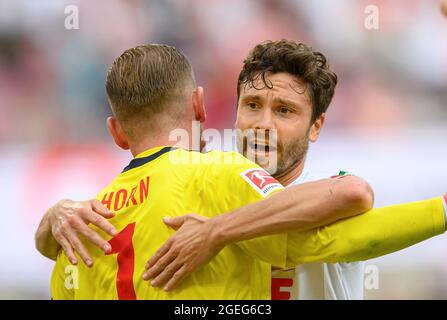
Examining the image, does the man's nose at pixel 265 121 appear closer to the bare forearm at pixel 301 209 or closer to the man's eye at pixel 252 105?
the man's eye at pixel 252 105

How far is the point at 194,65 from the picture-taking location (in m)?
6.73

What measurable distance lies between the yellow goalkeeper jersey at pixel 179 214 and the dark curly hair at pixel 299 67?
3.03 feet

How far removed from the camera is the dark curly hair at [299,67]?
3117 mm

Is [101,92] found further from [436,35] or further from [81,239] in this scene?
[81,239]

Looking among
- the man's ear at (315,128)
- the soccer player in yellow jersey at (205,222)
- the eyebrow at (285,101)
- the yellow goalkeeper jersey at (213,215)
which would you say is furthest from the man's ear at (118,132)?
the man's ear at (315,128)

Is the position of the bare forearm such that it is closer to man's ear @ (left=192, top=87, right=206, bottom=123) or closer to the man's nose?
man's ear @ (left=192, top=87, right=206, bottom=123)

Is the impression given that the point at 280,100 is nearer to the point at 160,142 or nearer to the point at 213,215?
the point at 160,142

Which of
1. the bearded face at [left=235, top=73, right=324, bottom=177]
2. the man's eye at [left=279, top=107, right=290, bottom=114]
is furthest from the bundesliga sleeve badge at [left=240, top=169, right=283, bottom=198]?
the man's eye at [left=279, top=107, right=290, bottom=114]

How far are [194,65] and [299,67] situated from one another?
3.69 m

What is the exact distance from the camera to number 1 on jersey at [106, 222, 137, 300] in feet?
7.47

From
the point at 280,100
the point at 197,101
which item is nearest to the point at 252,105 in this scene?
the point at 280,100

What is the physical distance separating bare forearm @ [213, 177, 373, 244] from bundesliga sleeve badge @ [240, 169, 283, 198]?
4 centimetres
